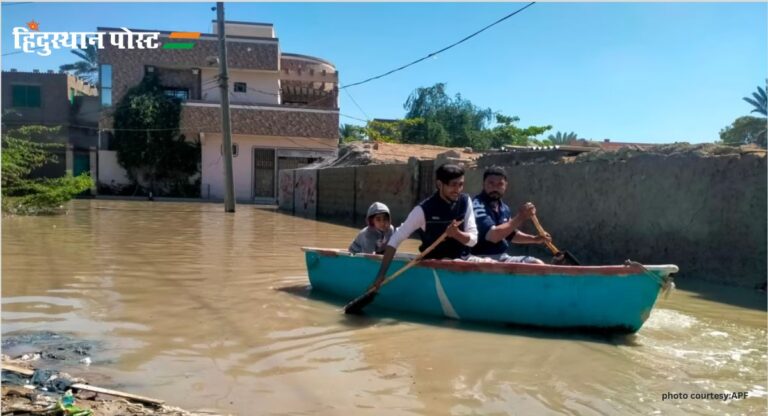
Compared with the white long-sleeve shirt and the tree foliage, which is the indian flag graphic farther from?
the white long-sleeve shirt

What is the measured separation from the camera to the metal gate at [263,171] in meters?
35.5

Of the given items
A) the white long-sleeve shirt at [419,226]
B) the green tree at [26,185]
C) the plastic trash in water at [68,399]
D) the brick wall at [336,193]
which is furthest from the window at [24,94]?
the plastic trash in water at [68,399]

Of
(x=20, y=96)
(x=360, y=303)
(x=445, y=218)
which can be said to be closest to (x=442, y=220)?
(x=445, y=218)

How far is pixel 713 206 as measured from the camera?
8.02m

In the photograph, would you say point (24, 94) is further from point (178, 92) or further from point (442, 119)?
point (442, 119)

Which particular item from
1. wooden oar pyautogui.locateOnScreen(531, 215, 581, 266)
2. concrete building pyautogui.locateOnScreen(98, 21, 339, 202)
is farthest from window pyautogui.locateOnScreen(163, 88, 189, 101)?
wooden oar pyautogui.locateOnScreen(531, 215, 581, 266)

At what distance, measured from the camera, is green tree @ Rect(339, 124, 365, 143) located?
146 ft

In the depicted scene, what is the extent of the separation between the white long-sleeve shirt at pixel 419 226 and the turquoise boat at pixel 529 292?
0.99 feet

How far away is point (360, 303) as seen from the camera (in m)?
6.26

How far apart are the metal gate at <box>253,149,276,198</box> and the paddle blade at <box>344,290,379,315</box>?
30036 mm

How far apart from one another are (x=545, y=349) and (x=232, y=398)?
8.47 ft

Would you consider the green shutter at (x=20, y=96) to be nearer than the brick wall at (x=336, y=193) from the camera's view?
No

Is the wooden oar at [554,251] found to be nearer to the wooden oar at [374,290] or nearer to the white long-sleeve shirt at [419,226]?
the white long-sleeve shirt at [419,226]

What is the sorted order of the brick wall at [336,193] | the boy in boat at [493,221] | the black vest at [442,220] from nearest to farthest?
1. the black vest at [442,220]
2. the boy in boat at [493,221]
3. the brick wall at [336,193]
